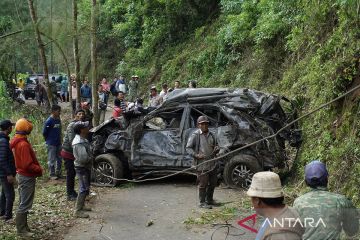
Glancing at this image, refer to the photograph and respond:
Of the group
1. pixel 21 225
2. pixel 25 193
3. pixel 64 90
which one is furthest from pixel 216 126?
pixel 64 90

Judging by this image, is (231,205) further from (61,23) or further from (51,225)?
(61,23)

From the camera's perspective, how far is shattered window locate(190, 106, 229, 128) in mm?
9859

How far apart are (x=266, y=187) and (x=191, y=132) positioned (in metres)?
6.85

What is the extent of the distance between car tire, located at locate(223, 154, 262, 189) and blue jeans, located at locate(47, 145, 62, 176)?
4.08 m

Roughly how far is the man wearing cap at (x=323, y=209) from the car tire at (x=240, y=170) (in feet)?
17.5

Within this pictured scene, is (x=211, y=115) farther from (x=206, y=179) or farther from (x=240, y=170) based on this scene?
(x=206, y=179)

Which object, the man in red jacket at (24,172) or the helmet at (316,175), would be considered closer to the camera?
the helmet at (316,175)

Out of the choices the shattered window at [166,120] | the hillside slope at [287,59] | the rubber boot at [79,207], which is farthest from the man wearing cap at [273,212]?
the shattered window at [166,120]

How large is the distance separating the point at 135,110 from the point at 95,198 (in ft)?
7.04

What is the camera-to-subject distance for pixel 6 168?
7512mm

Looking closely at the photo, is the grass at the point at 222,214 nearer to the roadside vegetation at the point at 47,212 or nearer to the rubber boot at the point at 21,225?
the roadside vegetation at the point at 47,212

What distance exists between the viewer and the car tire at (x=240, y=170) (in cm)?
915

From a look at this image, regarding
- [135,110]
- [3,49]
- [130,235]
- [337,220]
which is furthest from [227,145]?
[3,49]

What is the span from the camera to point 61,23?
573 inches
